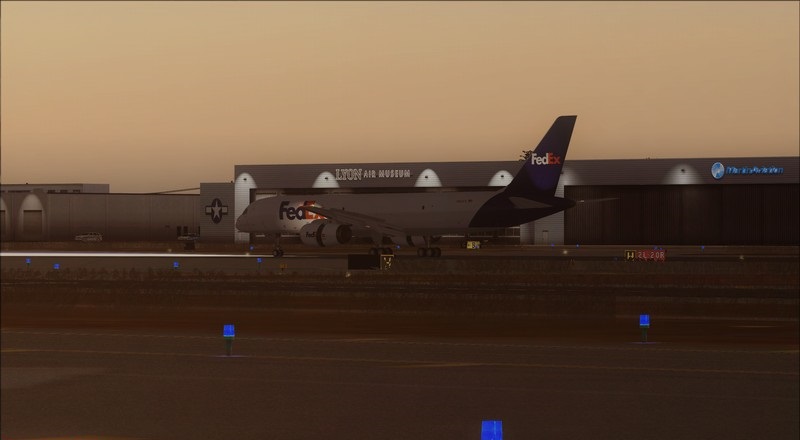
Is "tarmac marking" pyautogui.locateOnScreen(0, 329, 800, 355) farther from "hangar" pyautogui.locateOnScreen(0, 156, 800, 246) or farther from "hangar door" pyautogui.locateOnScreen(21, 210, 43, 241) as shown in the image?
"hangar" pyautogui.locateOnScreen(0, 156, 800, 246)

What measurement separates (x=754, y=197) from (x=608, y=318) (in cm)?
7722

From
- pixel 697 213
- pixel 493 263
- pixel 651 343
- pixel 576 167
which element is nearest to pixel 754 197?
→ pixel 697 213

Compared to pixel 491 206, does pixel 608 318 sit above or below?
below

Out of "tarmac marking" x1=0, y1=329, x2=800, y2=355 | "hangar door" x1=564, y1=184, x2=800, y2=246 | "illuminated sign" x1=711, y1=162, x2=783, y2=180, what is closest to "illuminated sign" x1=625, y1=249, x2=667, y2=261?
"hangar door" x1=564, y1=184, x2=800, y2=246

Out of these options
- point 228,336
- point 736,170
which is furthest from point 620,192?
Result: point 228,336

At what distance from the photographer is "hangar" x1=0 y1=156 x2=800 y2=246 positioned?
103375mm

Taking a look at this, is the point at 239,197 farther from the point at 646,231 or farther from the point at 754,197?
the point at 754,197

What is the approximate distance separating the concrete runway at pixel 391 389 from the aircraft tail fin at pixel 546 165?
4632 centimetres

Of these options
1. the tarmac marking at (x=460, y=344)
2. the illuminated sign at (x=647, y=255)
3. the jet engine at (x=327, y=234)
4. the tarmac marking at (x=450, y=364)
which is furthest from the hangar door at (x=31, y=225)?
the jet engine at (x=327, y=234)

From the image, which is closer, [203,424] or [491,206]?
[203,424]

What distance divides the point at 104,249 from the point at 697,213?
58314 mm

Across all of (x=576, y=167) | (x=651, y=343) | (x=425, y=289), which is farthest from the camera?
(x=576, y=167)

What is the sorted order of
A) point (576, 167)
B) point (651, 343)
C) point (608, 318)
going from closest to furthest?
1. point (651, 343)
2. point (608, 318)
3. point (576, 167)

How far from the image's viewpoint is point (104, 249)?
311 feet
